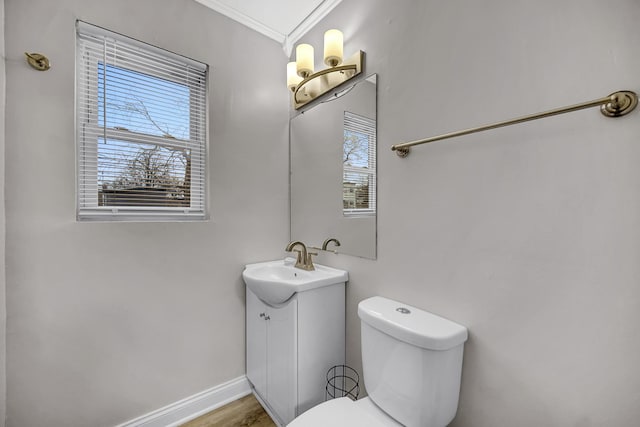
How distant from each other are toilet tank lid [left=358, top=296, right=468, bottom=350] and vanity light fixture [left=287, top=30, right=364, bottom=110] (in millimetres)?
1191

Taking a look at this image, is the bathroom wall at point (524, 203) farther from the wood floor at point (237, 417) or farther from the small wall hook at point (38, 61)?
the small wall hook at point (38, 61)

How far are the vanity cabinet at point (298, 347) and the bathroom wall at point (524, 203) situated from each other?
407 mm

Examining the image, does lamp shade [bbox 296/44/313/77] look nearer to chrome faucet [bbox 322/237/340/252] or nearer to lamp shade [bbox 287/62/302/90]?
lamp shade [bbox 287/62/302/90]

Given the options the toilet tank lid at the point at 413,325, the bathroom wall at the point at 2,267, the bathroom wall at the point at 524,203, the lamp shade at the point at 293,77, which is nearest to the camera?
the bathroom wall at the point at 524,203

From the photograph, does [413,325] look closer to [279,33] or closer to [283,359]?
[283,359]

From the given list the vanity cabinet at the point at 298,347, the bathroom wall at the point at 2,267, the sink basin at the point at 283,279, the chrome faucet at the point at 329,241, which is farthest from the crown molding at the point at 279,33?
the vanity cabinet at the point at 298,347

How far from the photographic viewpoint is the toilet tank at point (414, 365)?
892 millimetres

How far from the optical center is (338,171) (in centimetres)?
155

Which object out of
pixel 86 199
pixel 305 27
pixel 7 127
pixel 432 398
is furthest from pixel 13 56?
pixel 432 398

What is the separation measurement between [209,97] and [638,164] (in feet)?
6.01

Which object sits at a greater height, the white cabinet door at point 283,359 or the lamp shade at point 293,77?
the lamp shade at point 293,77

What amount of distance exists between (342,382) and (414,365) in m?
0.72

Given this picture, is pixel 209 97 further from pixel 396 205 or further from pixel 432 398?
pixel 432 398

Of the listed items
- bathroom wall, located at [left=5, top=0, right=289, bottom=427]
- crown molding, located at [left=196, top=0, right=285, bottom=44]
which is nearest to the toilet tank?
bathroom wall, located at [left=5, top=0, right=289, bottom=427]
